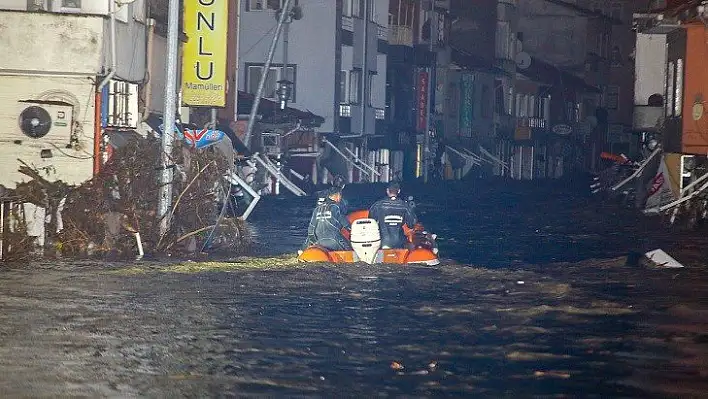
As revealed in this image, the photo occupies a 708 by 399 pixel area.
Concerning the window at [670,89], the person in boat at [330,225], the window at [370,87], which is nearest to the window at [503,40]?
the window at [370,87]

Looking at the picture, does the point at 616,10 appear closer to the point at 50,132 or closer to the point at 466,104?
the point at 466,104

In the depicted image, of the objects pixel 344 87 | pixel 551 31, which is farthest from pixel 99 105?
pixel 551 31

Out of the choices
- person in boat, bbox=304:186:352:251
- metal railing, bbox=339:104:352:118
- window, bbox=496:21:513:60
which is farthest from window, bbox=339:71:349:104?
person in boat, bbox=304:186:352:251

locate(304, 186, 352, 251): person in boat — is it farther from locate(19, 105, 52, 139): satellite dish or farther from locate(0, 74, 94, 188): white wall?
locate(19, 105, 52, 139): satellite dish

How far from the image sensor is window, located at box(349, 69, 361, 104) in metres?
54.1

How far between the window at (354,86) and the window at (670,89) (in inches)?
708

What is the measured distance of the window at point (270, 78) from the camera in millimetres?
49688

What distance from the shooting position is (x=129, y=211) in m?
23.0

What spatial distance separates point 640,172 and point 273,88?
51.6 ft

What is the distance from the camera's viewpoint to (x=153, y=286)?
1875 centimetres

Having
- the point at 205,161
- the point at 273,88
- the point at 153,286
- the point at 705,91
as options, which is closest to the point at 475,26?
the point at 273,88

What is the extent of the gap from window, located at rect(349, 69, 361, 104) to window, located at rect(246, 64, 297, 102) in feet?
12.1

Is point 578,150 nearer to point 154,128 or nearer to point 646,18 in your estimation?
point 646,18

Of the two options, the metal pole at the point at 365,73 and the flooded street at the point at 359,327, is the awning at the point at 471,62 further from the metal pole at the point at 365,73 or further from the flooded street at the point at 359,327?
the flooded street at the point at 359,327
